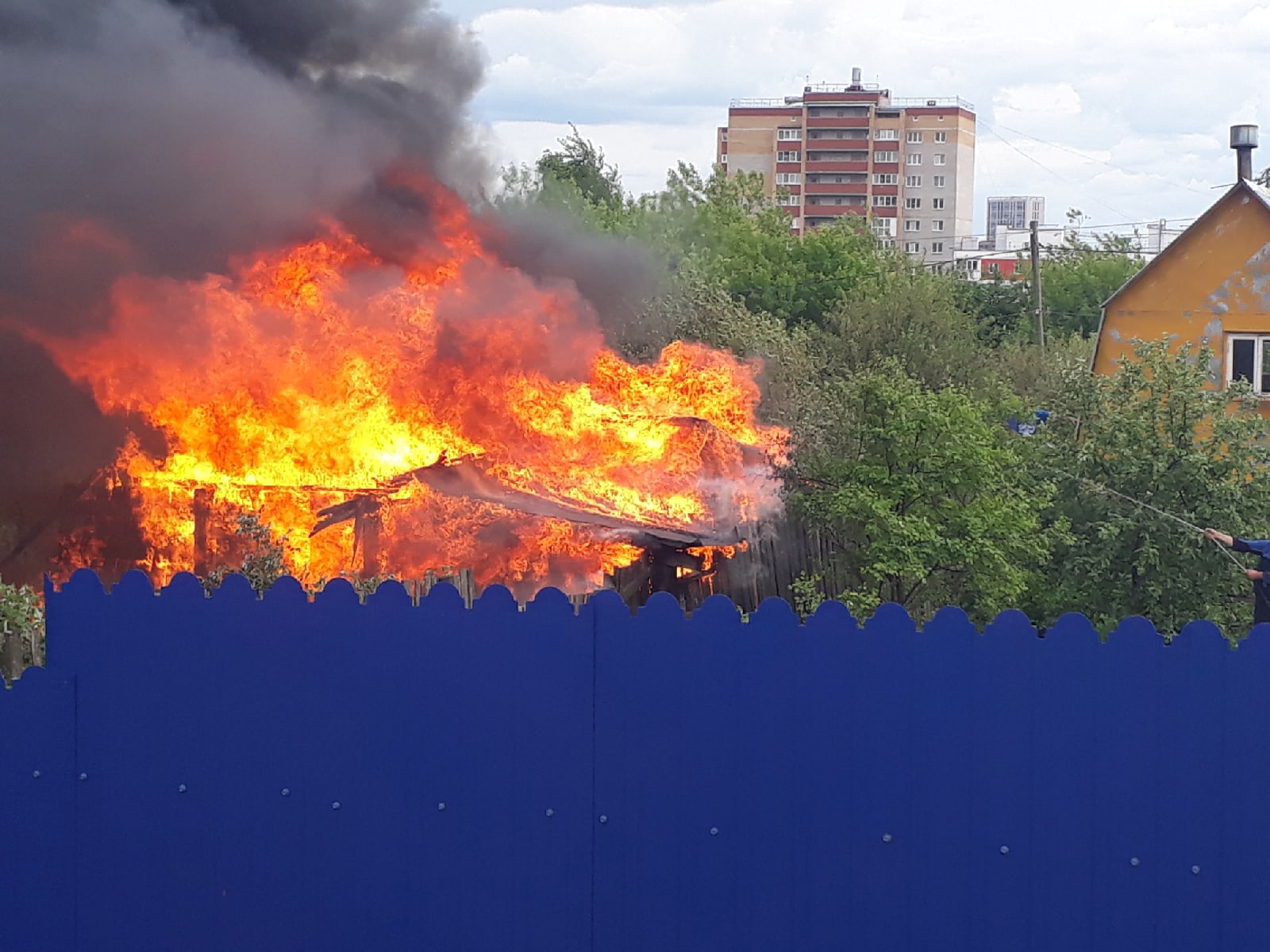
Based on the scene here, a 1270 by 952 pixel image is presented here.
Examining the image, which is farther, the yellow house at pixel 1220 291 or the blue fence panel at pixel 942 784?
the yellow house at pixel 1220 291

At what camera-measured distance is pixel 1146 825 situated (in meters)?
4.78

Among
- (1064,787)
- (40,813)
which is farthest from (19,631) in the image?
(1064,787)

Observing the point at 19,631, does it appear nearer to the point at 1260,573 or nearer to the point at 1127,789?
the point at 1127,789

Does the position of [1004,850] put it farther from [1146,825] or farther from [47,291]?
[47,291]

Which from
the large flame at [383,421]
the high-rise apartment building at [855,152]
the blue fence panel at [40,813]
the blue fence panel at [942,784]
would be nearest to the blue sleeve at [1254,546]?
the blue fence panel at [942,784]

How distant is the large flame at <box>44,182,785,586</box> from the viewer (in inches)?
507

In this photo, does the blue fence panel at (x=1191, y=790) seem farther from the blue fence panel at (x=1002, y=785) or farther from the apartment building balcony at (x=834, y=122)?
the apartment building balcony at (x=834, y=122)

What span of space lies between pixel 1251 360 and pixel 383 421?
13103 mm

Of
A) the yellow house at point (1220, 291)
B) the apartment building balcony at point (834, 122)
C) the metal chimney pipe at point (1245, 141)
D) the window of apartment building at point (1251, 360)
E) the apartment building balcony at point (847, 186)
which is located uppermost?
the apartment building balcony at point (834, 122)

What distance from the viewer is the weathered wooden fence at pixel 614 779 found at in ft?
15.6

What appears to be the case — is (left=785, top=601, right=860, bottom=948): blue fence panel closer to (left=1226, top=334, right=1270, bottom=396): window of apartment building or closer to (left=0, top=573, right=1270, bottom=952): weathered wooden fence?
(left=0, top=573, right=1270, bottom=952): weathered wooden fence

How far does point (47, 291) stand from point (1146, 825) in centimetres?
1196

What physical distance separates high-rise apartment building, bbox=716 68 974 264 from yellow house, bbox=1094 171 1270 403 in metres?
95.7

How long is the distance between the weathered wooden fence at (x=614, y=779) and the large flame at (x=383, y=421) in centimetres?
708
